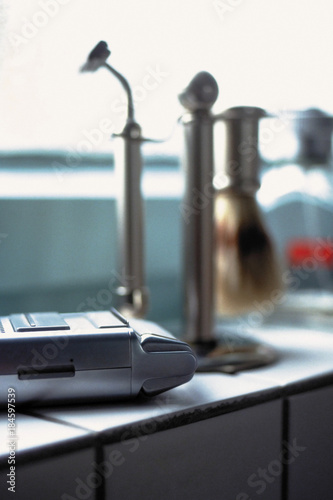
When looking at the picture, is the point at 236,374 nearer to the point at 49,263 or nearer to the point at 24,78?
the point at 49,263

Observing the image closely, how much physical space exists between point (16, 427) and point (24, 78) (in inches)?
17.2

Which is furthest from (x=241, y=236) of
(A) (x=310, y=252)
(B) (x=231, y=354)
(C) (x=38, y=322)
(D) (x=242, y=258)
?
(A) (x=310, y=252)

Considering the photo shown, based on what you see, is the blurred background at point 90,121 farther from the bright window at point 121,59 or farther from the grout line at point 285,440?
the grout line at point 285,440

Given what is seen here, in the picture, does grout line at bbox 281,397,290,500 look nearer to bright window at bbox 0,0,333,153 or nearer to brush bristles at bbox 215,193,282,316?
brush bristles at bbox 215,193,282,316

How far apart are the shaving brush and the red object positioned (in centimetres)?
38

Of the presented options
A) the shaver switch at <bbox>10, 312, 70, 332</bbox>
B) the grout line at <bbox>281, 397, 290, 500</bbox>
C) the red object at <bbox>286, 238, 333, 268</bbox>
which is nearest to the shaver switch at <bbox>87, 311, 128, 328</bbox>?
the shaver switch at <bbox>10, 312, 70, 332</bbox>

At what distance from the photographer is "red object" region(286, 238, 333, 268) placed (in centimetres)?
99

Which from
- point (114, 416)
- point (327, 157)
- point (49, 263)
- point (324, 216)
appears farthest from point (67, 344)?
point (324, 216)

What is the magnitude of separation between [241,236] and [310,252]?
403mm

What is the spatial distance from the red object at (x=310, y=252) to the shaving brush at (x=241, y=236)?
1.24ft

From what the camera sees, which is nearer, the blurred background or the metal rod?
the metal rod

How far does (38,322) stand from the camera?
0.44 metres

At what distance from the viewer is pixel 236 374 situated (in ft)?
1.73

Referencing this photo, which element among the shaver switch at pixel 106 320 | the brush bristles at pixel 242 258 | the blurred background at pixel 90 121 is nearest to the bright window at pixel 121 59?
the blurred background at pixel 90 121
